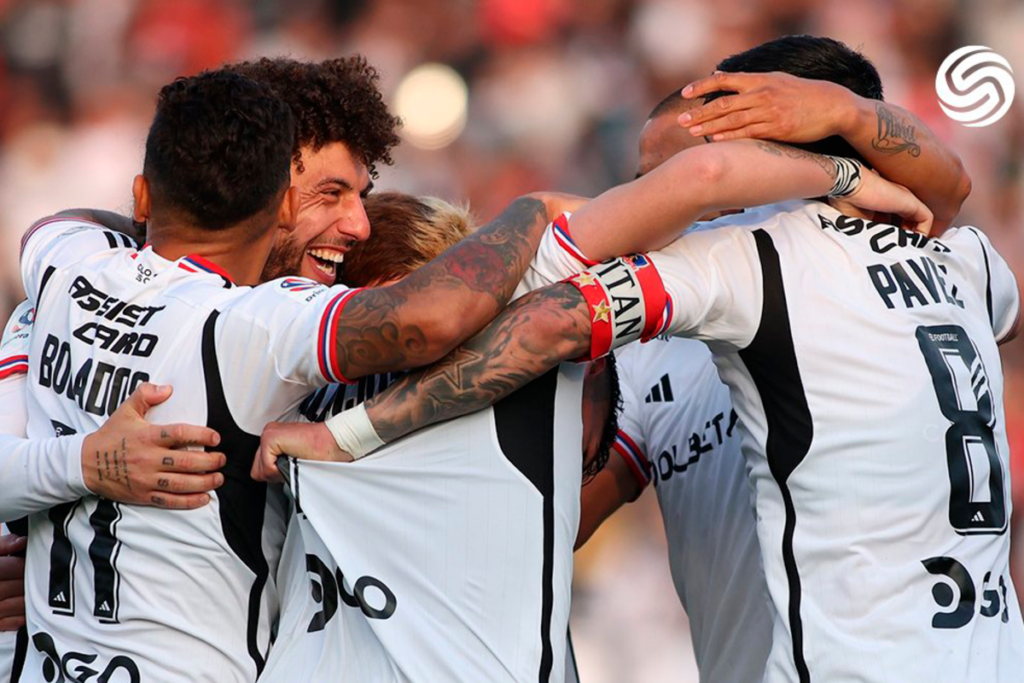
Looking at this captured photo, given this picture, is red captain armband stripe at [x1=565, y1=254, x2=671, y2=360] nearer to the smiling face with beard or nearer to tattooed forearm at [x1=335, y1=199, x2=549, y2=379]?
tattooed forearm at [x1=335, y1=199, x2=549, y2=379]

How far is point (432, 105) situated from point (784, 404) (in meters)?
5.15

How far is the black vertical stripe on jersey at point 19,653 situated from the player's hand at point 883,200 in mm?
2163

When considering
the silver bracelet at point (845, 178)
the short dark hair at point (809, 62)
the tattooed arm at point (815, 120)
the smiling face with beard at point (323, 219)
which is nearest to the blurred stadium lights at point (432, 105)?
the smiling face with beard at point (323, 219)

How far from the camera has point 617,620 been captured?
6.22 m

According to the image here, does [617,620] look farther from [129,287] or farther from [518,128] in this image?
[129,287]

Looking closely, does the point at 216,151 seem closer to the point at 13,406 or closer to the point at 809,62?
the point at 13,406

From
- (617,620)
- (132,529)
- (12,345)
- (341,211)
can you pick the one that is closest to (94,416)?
(132,529)

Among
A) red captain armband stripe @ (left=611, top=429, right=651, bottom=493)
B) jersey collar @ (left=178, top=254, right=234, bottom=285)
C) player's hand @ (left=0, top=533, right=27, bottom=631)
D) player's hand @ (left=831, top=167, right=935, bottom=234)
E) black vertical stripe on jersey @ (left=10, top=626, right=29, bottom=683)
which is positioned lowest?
black vertical stripe on jersey @ (left=10, top=626, right=29, bottom=683)

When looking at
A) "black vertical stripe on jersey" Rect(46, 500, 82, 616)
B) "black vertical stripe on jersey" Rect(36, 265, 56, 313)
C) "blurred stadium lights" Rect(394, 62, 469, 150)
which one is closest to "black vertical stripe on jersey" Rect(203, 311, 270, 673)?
"black vertical stripe on jersey" Rect(46, 500, 82, 616)

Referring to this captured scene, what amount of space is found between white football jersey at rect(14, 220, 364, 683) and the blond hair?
1.30ft

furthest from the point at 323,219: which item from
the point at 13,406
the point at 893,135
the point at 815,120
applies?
the point at 893,135

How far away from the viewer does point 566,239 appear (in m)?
2.60

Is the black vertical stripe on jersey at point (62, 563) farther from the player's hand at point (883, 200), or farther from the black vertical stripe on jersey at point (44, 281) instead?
the player's hand at point (883, 200)

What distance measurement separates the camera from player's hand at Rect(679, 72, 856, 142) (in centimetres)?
260
